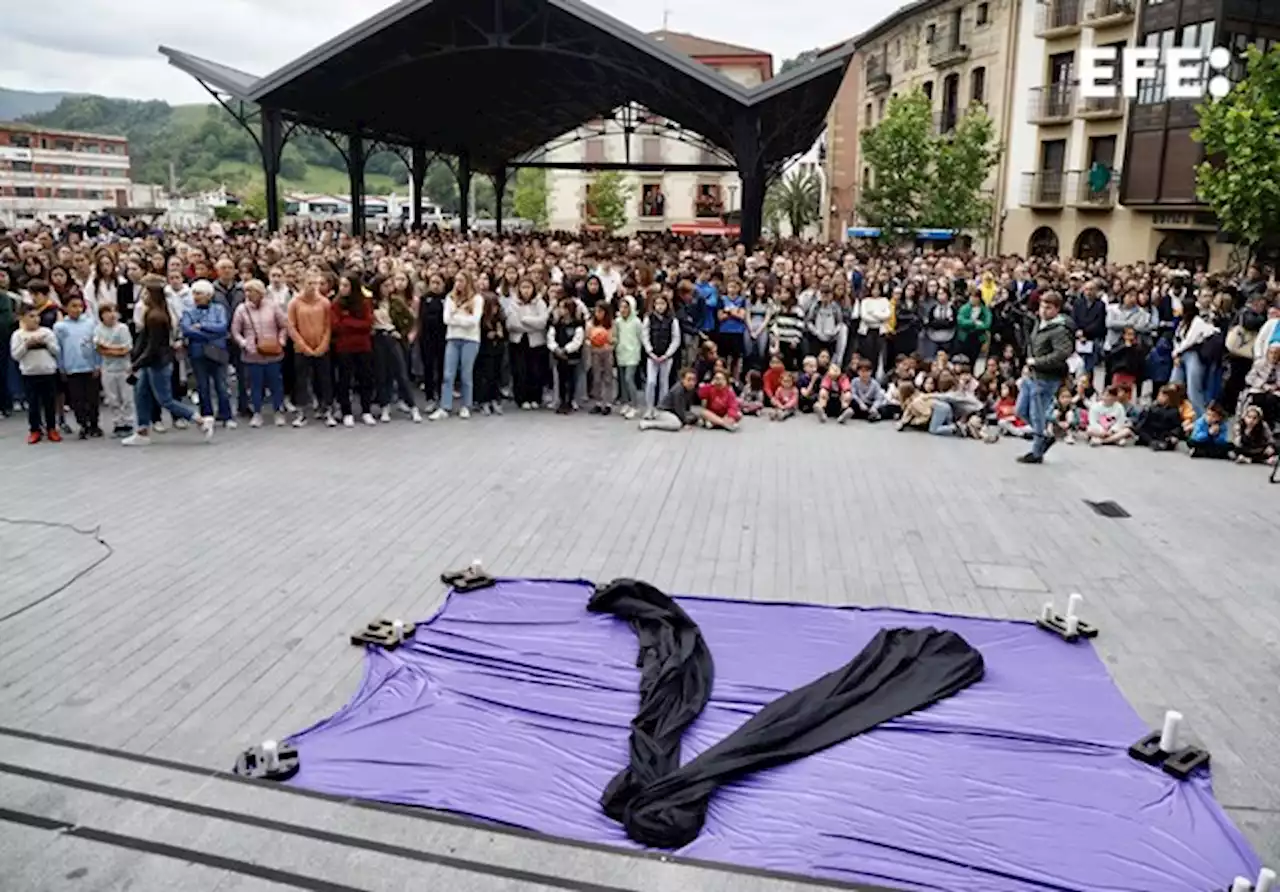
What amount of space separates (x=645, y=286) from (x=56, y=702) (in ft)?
30.4

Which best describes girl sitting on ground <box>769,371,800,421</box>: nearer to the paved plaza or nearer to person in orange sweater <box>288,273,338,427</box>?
the paved plaza

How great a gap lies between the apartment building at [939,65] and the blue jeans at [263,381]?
102 ft

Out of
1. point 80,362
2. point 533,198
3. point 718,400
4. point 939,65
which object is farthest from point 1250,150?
point 533,198

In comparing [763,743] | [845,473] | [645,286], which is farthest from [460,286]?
[763,743]

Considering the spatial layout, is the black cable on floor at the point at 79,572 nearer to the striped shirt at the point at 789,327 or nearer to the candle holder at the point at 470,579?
the candle holder at the point at 470,579

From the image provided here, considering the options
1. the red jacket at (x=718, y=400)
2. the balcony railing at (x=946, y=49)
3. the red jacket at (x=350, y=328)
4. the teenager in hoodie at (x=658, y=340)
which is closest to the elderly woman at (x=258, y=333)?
the red jacket at (x=350, y=328)

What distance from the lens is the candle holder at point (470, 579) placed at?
6.35 meters

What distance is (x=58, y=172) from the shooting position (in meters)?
102

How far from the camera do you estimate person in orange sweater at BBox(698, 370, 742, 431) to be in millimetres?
11547

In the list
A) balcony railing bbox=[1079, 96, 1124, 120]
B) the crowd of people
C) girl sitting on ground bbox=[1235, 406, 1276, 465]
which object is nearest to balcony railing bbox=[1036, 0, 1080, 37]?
balcony railing bbox=[1079, 96, 1124, 120]

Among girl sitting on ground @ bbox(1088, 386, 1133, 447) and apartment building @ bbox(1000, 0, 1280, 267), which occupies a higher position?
apartment building @ bbox(1000, 0, 1280, 267)

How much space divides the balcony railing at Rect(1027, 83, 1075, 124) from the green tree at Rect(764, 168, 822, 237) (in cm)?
2846

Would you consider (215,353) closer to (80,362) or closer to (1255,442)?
(80,362)

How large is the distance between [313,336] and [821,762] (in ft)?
27.1
